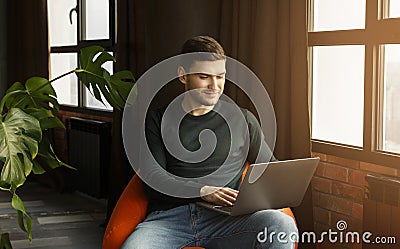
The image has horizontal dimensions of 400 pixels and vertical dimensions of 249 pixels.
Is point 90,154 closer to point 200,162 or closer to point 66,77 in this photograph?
point 66,77

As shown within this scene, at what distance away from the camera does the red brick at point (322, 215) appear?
3.68 meters

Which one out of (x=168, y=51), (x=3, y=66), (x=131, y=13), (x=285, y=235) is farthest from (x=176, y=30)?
(x=3, y=66)

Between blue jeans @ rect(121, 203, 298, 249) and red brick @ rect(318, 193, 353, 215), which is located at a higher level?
blue jeans @ rect(121, 203, 298, 249)

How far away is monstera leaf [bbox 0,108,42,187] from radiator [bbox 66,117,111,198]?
270 centimetres

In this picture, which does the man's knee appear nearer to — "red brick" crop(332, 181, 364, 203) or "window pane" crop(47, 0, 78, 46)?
"red brick" crop(332, 181, 364, 203)

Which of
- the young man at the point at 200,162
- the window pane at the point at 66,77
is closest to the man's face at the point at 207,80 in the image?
the young man at the point at 200,162

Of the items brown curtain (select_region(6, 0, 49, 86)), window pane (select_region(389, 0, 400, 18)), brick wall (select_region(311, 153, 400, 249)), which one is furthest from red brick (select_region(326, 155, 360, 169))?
brown curtain (select_region(6, 0, 49, 86))

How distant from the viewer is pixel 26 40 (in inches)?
267

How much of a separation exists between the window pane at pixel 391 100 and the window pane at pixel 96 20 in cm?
289

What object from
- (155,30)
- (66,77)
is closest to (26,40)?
(66,77)

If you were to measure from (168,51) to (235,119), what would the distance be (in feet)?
4.05

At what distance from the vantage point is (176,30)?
4242 millimetres

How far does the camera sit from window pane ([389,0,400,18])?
328cm

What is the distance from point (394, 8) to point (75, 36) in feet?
12.1
